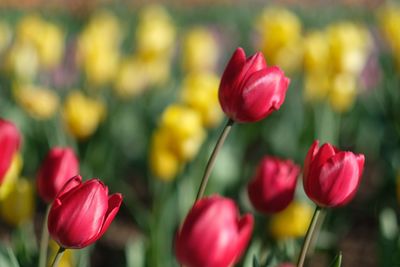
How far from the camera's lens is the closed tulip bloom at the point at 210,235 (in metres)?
0.91

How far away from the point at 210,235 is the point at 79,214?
0.60 ft

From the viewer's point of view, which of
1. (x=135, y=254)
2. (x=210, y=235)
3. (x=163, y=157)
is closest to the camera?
(x=210, y=235)

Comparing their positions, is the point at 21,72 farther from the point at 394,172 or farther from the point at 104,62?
the point at 394,172

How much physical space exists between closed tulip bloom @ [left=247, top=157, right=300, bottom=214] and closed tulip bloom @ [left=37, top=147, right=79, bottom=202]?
1.09ft

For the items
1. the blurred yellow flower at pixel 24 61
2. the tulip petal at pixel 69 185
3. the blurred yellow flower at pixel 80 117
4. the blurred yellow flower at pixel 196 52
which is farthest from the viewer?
the blurred yellow flower at pixel 196 52

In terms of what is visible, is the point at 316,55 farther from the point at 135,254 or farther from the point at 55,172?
the point at 55,172

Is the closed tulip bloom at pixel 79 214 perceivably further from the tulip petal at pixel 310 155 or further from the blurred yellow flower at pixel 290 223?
the blurred yellow flower at pixel 290 223

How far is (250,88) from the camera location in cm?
111

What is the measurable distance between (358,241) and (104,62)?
1.34m

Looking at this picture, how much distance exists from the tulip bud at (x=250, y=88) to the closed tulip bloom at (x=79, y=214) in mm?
253

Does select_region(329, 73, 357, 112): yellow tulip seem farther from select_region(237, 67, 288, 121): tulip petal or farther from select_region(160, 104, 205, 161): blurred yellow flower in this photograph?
select_region(237, 67, 288, 121): tulip petal

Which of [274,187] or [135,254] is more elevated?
[274,187]

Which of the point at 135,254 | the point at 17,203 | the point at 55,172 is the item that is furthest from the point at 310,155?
the point at 17,203

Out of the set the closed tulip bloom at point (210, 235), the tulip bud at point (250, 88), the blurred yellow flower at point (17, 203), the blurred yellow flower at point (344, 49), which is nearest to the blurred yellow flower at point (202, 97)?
the blurred yellow flower at point (344, 49)
